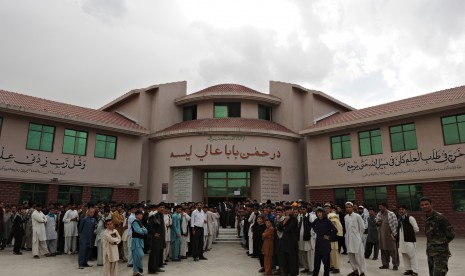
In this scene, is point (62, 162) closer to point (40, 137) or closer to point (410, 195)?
point (40, 137)

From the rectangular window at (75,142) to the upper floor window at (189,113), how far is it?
747 centimetres

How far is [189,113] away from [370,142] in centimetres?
1285

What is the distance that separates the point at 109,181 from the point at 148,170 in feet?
10.8

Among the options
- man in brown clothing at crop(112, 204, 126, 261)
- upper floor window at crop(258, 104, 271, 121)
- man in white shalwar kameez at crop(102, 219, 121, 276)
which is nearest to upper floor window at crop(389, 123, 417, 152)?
upper floor window at crop(258, 104, 271, 121)

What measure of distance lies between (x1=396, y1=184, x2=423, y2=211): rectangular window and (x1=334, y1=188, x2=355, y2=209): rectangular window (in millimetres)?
2547

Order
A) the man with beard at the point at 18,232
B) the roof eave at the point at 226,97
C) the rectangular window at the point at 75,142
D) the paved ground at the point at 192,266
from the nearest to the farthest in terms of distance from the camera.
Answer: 1. the paved ground at the point at 192,266
2. the man with beard at the point at 18,232
3. the rectangular window at the point at 75,142
4. the roof eave at the point at 226,97

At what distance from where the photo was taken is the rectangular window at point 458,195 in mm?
14578

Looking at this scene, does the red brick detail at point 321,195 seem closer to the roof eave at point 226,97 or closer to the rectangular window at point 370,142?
the rectangular window at point 370,142

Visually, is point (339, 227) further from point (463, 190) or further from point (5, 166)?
point (5, 166)

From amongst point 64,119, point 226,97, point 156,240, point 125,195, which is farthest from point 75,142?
point 156,240

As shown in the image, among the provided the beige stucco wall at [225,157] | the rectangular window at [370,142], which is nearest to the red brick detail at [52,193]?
the beige stucco wall at [225,157]

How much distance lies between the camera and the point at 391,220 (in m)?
8.57

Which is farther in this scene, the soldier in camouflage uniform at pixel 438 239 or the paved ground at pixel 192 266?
the paved ground at pixel 192 266

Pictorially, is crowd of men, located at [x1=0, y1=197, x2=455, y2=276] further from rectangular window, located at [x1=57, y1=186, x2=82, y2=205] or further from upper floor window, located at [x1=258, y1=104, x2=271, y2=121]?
upper floor window, located at [x1=258, y1=104, x2=271, y2=121]
